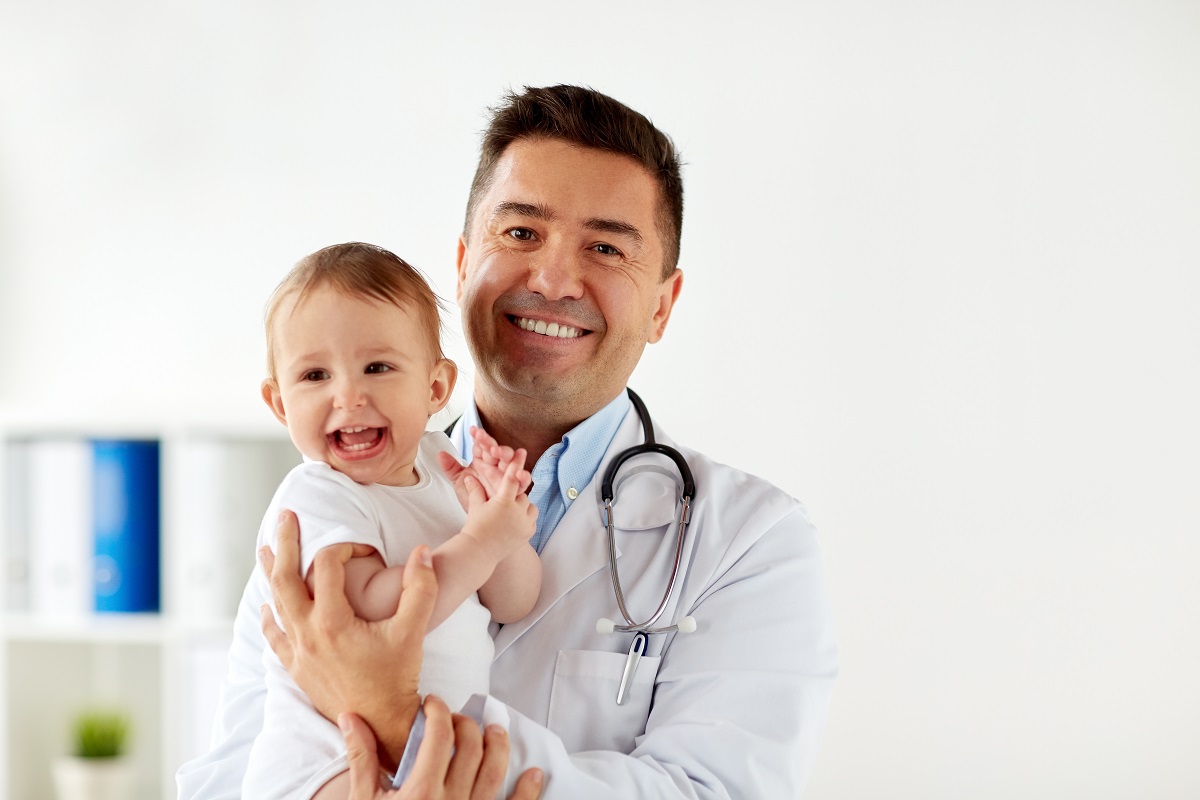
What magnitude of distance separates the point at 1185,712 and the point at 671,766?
1.96 meters

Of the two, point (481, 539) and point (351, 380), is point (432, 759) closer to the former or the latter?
point (481, 539)

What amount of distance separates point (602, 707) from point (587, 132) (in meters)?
0.88

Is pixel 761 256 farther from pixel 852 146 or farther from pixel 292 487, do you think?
pixel 292 487

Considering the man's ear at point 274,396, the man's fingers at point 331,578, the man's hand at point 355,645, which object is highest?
the man's ear at point 274,396

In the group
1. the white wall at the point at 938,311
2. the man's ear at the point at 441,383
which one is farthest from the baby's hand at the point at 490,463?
the white wall at the point at 938,311

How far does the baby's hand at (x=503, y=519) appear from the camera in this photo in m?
1.31

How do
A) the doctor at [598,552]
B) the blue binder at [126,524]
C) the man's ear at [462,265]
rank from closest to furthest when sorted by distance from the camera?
the doctor at [598,552] < the man's ear at [462,265] < the blue binder at [126,524]

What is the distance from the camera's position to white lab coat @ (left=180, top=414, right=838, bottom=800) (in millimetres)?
Answer: 1401

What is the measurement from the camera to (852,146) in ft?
9.60

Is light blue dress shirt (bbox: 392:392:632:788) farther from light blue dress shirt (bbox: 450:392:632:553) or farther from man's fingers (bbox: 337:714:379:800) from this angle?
man's fingers (bbox: 337:714:379:800)

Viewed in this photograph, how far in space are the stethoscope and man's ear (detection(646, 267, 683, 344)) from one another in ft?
0.69

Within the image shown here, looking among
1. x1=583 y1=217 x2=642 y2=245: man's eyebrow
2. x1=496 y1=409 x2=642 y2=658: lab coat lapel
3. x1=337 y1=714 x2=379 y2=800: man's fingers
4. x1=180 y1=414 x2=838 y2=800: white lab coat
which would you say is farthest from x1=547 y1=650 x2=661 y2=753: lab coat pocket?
x1=583 y1=217 x2=642 y2=245: man's eyebrow

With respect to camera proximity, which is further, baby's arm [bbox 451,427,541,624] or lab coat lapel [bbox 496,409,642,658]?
lab coat lapel [bbox 496,409,642,658]

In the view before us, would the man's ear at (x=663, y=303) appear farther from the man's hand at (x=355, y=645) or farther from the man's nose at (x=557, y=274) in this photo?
the man's hand at (x=355, y=645)
